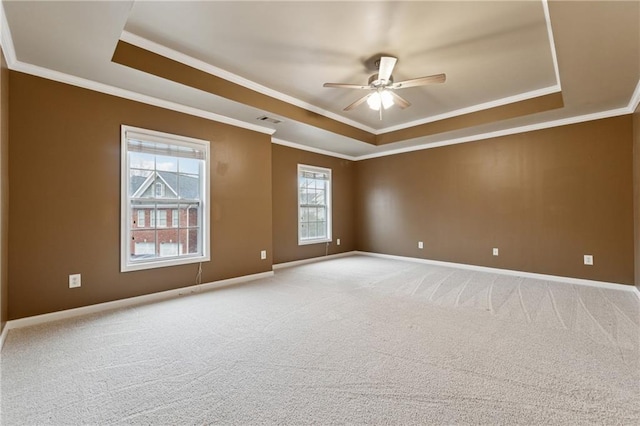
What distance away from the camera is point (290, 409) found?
4.90ft

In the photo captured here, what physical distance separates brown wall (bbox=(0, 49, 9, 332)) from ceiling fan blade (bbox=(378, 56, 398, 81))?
3164 millimetres

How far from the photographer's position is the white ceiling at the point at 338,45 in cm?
209

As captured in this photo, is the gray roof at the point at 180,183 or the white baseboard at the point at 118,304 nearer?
the white baseboard at the point at 118,304

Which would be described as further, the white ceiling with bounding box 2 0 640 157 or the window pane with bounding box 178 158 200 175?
the window pane with bounding box 178 158 200 175

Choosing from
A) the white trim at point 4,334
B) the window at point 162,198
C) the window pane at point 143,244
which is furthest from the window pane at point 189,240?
the white trim at point 4,334

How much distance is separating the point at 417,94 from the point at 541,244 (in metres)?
2.97

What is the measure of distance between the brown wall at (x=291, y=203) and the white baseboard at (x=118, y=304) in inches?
44.2

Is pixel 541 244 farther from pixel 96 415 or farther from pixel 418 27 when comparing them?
pixel 96 415

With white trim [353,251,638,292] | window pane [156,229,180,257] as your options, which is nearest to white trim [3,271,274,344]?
window pane [156,229,180,257]

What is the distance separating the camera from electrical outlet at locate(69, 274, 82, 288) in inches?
110

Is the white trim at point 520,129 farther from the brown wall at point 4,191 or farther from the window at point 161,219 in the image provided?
the brown wall at point 4,191

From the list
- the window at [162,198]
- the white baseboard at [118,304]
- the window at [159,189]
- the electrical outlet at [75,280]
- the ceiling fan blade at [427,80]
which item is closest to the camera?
the white baseboard at [118,304]

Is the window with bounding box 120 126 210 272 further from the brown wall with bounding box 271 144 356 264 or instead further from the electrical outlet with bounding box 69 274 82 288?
the brown wall with bounding box 271 144 356 264

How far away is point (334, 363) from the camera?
75.7 inches
